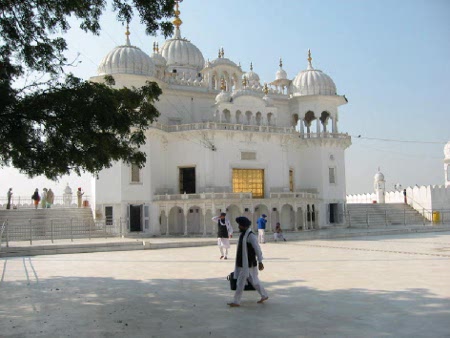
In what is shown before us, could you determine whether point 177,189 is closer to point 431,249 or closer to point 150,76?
point 150,76

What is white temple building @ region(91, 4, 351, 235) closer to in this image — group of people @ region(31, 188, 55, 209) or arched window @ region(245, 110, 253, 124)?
arched window @ region(245, 110, 253, 124)

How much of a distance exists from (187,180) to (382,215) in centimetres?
1739

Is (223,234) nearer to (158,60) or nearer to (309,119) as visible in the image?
(158,60)

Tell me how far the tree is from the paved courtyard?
3130 mm

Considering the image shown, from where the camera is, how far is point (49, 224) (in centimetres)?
2955

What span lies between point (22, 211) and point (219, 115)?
14.7m

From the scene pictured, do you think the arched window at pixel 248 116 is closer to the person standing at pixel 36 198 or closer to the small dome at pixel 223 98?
the small dome at pixel 223 98

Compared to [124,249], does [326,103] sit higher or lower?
higher

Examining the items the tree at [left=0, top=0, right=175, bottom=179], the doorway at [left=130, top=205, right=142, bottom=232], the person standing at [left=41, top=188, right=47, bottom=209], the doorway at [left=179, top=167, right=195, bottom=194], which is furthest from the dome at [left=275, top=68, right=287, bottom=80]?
the tree at [left=0, top=0, right=175, bottom=179]

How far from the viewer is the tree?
9953mm

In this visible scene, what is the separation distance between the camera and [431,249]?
18891 millimetres

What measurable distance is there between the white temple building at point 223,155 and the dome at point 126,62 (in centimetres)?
7

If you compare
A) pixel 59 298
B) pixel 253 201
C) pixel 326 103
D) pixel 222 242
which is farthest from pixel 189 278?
pixel 326 103

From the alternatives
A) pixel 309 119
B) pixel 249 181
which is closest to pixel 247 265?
pixel 249 181
